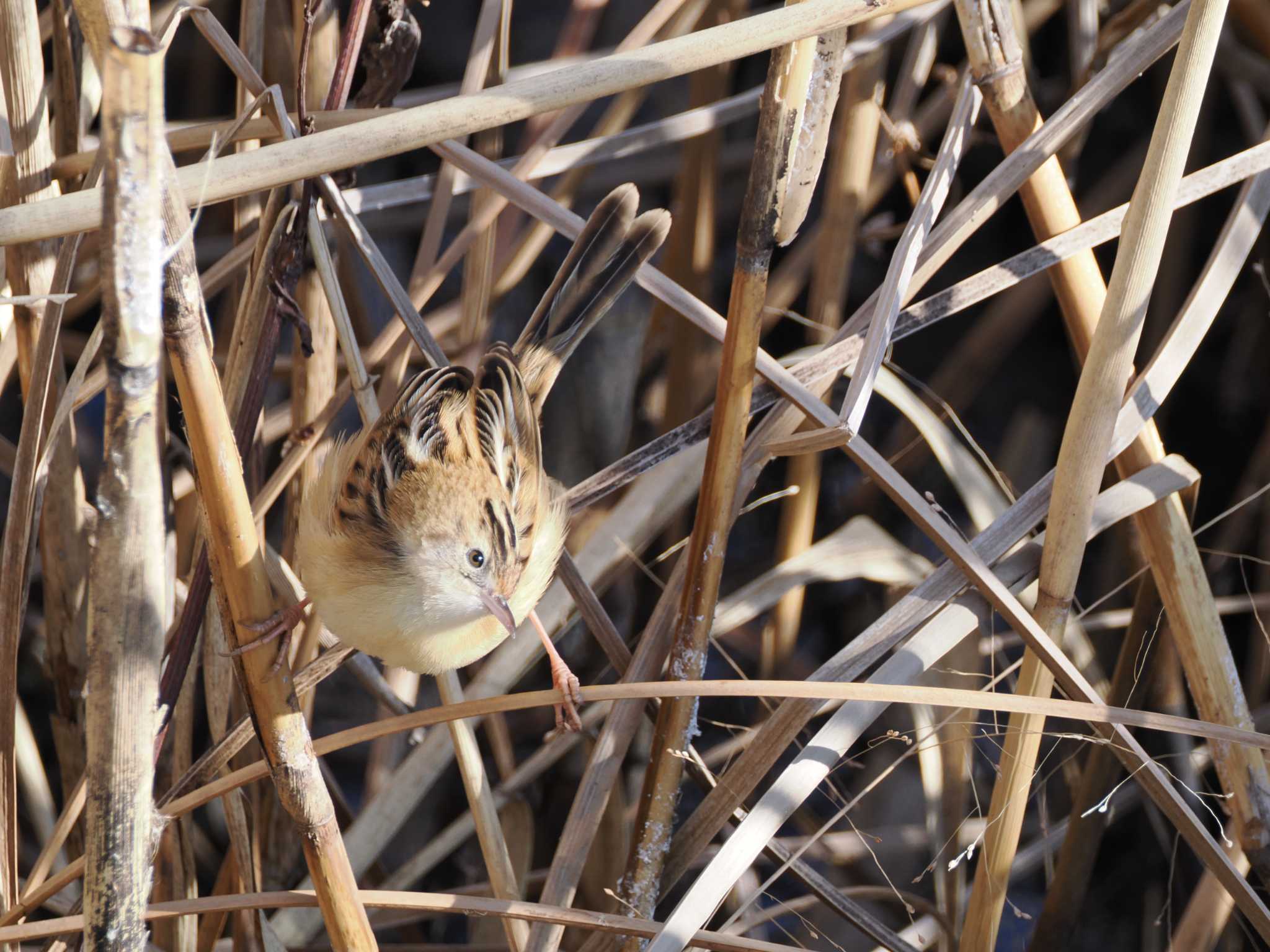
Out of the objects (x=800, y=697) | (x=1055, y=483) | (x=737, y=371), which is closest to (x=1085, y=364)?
(x=1055, y=483)

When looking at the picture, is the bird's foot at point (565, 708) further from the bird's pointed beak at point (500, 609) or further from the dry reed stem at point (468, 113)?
the dry reed stem at point (468, 113)

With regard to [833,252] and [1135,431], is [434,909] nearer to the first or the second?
[1135,431]

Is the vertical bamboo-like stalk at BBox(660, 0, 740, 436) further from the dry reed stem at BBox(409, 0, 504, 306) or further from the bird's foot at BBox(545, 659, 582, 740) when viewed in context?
the bird's foot at BBox(545, 659, 582, 740)

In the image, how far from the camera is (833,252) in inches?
100

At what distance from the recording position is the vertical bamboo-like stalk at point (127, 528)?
80 centimetres

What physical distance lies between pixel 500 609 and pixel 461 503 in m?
0.23

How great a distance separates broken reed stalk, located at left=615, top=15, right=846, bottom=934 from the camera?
141 centimetres

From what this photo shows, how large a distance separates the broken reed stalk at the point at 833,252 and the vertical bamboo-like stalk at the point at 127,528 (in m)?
1.62

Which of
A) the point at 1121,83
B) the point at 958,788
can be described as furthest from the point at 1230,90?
the point at 958,788

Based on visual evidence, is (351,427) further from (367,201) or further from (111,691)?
(111,691)

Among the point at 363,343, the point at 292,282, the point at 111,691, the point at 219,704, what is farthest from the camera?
the point at 363,343

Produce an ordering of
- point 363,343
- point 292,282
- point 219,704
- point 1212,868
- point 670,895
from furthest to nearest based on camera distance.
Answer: point 670,895
point 363,343
point 219,704
point 292,282
point 1212,868

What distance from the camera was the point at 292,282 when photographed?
1763 millimetres

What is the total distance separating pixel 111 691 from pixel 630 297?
240 cm
